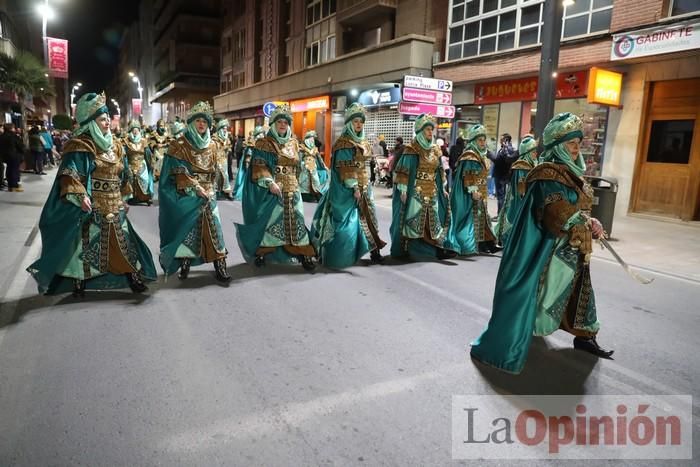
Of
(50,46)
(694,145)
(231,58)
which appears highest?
(231,58)

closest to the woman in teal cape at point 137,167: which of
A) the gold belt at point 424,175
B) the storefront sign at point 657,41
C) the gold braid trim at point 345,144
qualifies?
the gold braid trim at point 345,144

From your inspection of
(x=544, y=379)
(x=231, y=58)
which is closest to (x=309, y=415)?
(x=544, y=379)

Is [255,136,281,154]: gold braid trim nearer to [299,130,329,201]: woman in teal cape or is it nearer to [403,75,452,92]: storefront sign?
[299,130,329,201]: woman in teal cape

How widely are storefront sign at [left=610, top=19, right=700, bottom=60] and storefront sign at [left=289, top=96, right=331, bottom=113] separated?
16352mm

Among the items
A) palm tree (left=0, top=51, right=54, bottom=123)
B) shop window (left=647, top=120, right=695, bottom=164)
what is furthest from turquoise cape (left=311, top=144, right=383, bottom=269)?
palm tree (left=0, top=51, right=54, bottom=123)

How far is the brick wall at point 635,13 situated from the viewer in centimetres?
1195

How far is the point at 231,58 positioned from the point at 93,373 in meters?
43.4

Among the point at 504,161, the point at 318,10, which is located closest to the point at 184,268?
the point at 504,161

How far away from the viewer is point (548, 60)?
931 cm

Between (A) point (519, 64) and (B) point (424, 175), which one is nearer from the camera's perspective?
(B) point (424, 175)

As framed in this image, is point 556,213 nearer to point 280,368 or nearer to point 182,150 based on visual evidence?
point 280,368

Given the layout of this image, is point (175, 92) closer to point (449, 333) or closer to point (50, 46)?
point (50, 46)

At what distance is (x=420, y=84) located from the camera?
15.8 m

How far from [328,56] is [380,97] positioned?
690 centimetres
